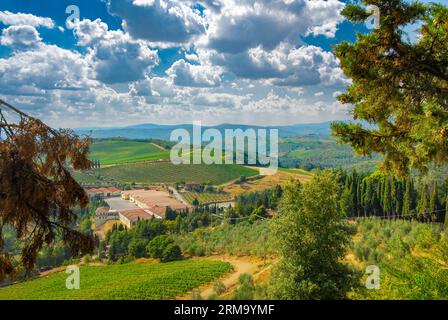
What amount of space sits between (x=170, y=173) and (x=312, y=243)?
14042 cm

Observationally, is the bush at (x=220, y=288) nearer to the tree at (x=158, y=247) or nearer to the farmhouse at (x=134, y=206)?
the tree at (x=158, y=247)

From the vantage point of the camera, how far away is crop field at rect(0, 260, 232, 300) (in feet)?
102

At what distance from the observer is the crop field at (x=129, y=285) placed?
30984 mm

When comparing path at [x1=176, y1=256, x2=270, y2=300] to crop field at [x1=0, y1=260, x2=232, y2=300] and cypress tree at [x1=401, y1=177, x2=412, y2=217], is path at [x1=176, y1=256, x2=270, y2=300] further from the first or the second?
cypress tree at [x1=401, y1=177, x2=412, y2=217]

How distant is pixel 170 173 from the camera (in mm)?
151500

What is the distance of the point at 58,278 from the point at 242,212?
3508 centimetres

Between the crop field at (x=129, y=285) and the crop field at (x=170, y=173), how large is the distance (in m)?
93.6

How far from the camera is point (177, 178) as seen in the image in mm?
144125

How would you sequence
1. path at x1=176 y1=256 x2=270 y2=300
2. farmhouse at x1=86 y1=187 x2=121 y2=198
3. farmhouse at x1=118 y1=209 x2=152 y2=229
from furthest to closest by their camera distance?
farmhouse at x1=86 y1=187 x2=121 y2=198, farmhouse at x1=118 y1=209 x2=152 y2=229, path at x1=176 y1=256 x2=270 y2=300

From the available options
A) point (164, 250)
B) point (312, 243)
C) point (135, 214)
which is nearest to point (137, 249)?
point (164, 250)

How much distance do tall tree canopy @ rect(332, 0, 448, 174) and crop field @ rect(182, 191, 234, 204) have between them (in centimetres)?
10327

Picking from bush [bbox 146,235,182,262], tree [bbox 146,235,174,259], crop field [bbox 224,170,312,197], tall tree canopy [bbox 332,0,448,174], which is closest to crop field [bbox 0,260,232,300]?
bush [bbox 146,235,182,262]

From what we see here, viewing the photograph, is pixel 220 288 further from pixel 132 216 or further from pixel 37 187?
pixel 132 216

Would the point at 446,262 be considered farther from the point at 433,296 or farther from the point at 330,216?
the point at 330,216
